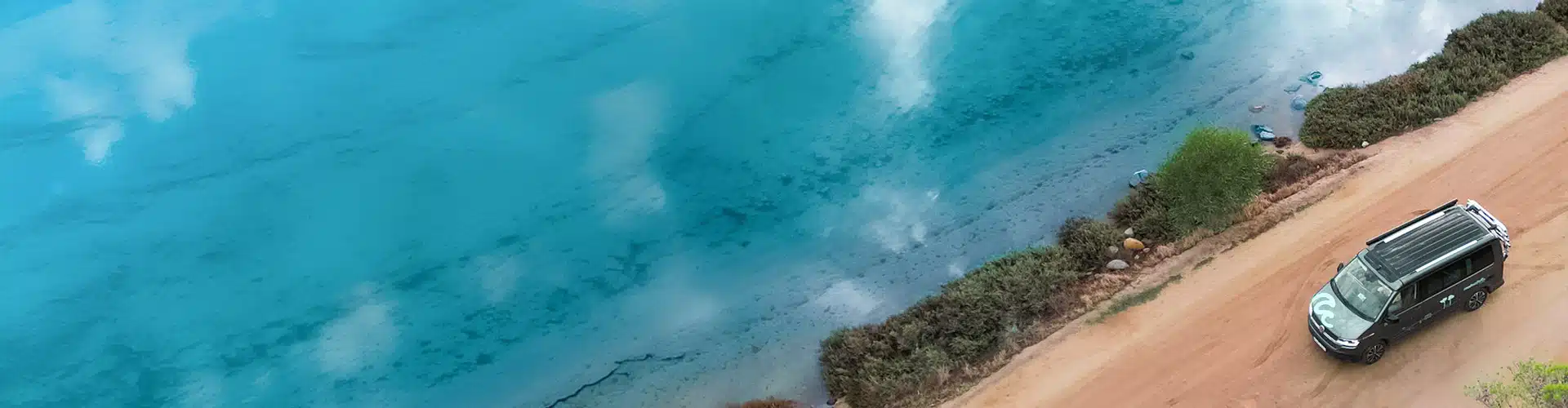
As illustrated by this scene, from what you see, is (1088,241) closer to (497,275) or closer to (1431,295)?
(1431,295)

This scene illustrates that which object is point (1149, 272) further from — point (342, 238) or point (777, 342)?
point (342, 238)

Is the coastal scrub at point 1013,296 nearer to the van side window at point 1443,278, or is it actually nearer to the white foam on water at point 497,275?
the van side window at point 1443,278

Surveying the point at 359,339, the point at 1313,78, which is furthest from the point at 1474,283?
the point at 359,339

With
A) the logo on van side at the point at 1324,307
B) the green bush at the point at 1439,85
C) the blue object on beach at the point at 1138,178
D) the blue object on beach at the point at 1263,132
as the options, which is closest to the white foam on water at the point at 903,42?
the blue object on beach at the point at 1138,178

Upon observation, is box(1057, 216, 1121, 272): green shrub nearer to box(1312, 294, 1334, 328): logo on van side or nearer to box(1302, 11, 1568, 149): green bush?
box(1312, 294, 1334, 328): logo on van side

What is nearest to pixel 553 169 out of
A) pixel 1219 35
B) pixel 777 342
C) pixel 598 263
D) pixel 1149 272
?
pixel 598 263

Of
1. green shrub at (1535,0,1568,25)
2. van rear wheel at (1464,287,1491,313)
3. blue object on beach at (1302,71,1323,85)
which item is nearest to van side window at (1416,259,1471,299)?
van rear wheel at (1464,287,1491,313)

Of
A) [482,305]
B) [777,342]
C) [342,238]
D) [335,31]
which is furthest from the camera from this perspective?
[335,31]
